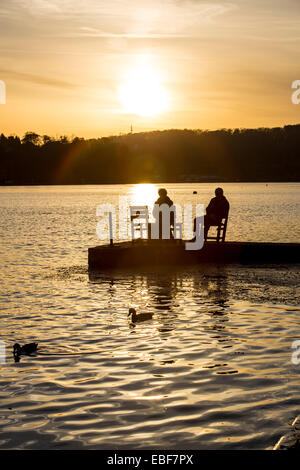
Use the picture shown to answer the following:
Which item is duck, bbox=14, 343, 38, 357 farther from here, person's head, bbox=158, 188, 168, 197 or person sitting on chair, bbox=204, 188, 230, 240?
person sitting on chair, bbox=204, 188, 230, 240

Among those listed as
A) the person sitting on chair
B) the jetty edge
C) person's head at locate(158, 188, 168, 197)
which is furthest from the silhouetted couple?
the jetty edge

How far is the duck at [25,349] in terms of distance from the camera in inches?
361

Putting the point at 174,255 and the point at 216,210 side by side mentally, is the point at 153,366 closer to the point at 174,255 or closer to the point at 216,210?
the point at 216,210

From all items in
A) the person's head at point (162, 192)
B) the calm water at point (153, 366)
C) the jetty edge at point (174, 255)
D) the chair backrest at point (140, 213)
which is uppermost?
the person's head at point (162, 192)

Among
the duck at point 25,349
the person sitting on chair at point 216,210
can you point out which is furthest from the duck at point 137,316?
the person sitting on chair at point 216,210

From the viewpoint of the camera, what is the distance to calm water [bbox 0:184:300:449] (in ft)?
21.3

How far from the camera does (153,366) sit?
8.65 meters

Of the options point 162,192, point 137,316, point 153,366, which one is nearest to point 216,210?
point 162,192

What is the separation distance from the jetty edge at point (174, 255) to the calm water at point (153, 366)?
3428mm

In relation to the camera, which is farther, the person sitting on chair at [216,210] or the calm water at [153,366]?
the person sitting on chair at [216,210]

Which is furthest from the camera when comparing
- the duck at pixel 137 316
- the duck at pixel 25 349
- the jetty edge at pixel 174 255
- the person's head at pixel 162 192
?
the jetty edge at pixel 174 255

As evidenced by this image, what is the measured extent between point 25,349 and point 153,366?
6.44 feet

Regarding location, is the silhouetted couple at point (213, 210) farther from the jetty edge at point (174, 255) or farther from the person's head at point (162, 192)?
the jetty edge at point (174, 255)

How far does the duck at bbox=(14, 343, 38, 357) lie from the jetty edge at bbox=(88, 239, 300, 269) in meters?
10.7
